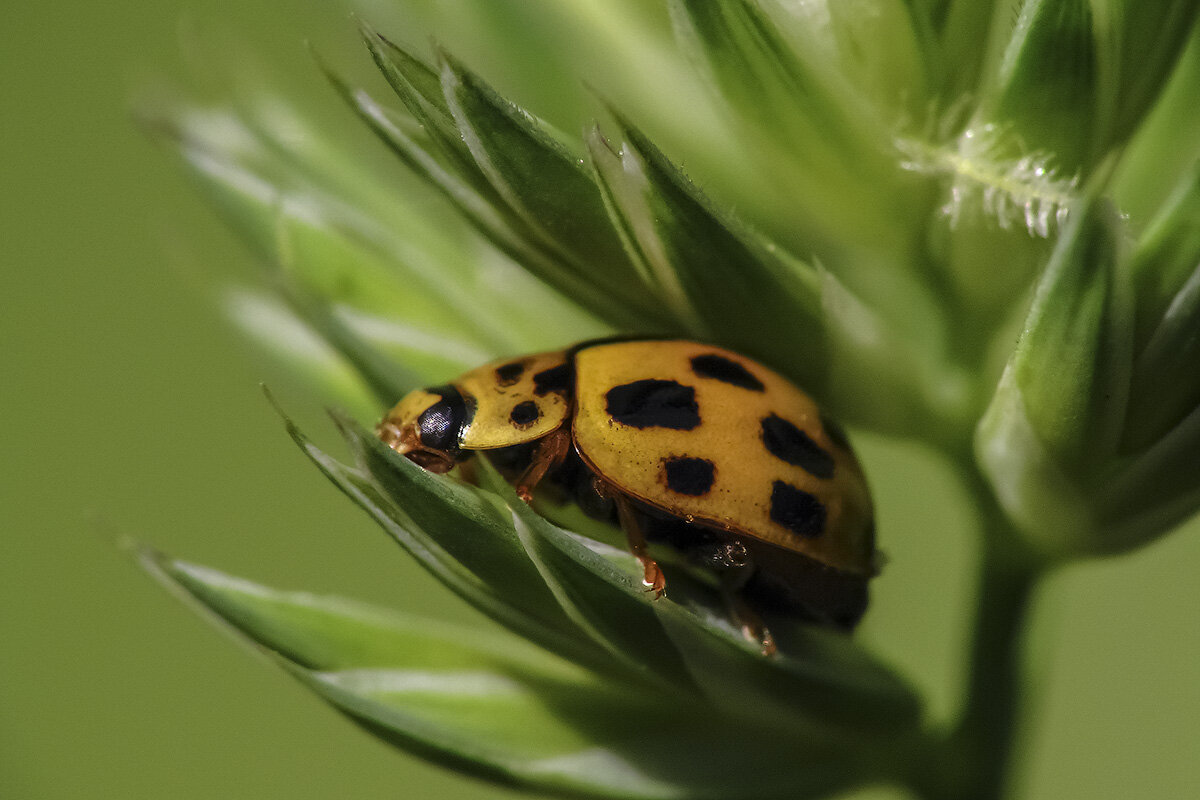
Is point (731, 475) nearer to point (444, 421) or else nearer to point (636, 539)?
point (636, 539)

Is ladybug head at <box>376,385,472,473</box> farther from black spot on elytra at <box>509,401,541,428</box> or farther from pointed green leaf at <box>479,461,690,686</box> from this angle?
pointed green leaf at <box>479,461,690,686</box>

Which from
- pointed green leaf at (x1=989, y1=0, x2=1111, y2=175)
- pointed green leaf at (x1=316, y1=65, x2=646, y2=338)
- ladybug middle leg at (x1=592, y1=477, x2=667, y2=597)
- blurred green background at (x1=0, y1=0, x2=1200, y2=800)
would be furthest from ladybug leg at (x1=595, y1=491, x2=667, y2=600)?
blurred green background at (x1=0, y1=0, x2=1200, y2=800)

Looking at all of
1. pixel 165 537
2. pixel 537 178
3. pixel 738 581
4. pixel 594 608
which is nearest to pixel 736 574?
pixel 738 581

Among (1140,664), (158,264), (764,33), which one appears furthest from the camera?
(158,264)

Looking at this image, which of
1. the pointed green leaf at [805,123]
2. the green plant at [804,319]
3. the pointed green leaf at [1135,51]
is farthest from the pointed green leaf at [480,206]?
the pointed green leaf at [1135,51]

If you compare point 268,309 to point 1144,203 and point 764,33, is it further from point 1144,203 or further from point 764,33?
point 1144,203

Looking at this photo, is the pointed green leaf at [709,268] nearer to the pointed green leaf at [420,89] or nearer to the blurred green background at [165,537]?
the pointed green leaf at [420,89]

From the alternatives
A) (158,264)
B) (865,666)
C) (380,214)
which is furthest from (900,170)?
(158,264)
